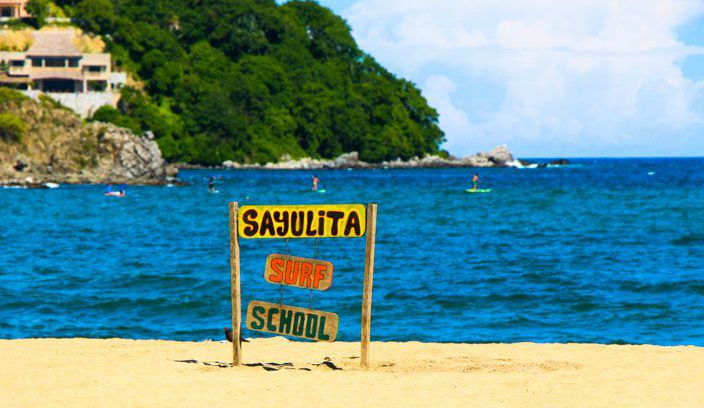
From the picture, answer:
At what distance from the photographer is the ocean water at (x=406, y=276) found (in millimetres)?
20266

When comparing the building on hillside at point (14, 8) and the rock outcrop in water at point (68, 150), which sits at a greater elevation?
the building on hillside at point (14, 8)

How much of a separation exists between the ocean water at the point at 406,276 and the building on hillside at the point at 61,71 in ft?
268

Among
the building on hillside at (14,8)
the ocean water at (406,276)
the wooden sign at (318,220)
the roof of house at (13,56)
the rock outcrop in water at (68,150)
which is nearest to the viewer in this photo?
the wooden sign at (318,220)

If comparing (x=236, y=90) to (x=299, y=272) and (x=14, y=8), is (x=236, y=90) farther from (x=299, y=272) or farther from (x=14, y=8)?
(x=299, y=272)

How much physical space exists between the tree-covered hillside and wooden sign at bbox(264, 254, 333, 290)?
425 feet

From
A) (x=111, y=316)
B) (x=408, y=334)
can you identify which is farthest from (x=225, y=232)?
(x=408, y=334)

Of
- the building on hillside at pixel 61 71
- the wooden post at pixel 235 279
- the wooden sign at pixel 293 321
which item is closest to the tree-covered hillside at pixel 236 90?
the building on hillside at pixel 61 71

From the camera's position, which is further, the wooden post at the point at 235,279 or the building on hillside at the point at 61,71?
the building on hillside at the point at 61,71

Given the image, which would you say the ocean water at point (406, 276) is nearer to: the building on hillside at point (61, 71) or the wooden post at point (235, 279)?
the wooden post at point (235, 279)

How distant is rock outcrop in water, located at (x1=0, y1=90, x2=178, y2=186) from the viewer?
101m

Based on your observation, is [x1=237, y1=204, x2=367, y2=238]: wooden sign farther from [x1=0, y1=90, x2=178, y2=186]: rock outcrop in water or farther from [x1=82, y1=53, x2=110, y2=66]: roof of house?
[x1=82, y1=53, x2=110, y2=66]: roof of house

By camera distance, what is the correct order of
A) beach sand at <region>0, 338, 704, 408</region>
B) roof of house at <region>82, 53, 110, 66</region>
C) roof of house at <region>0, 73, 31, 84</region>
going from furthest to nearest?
roof of house at <region>82, 53, 110, 66</region>
roof of house at <region>0, 73, 31, 84</region>
beach sand at <region>0, 338, 704, 408</region>

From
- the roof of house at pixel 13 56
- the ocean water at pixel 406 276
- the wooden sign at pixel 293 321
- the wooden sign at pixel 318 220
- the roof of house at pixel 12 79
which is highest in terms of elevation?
the roof of house at pixel 13 56

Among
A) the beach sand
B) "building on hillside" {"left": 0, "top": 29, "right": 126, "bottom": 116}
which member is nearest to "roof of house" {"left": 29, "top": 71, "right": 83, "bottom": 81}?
"building on hillside" {"left": 0, "top": 29, "right": 126, "bottom": 116}
